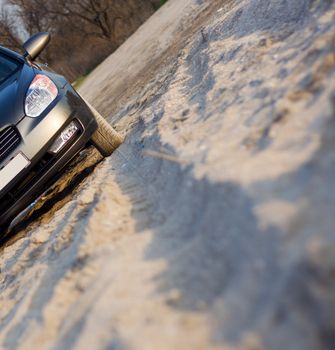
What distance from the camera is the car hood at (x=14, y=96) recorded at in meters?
3.63

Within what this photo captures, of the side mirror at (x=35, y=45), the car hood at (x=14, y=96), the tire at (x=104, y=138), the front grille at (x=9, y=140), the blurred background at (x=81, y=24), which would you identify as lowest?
the blurred background at (x=81, y=24)

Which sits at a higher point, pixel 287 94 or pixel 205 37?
pixel 287 94

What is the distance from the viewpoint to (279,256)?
65.4 inches

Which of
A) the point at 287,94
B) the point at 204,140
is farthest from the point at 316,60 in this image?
the point at 204,140

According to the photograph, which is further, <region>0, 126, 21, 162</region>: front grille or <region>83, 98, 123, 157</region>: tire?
<region>83, 98, 123, 157</region>: tire

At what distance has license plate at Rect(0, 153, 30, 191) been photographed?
3557mm

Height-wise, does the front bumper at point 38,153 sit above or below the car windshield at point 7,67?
below

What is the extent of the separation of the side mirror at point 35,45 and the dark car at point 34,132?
0.50 meters

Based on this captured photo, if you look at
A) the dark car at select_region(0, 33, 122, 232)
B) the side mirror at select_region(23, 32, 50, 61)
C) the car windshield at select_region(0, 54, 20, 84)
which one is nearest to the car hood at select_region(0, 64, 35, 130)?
the dark car at select_region(0, 33, 122, 232)

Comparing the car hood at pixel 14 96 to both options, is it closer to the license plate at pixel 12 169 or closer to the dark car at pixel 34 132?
the dark car at pixel 34 132

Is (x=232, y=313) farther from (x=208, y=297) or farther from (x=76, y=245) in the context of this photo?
(x=76, y=245)

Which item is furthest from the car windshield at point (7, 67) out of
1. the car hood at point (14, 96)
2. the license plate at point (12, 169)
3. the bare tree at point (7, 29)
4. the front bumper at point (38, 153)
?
the bare tree at point (7, 29)

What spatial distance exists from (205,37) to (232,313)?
4.56m

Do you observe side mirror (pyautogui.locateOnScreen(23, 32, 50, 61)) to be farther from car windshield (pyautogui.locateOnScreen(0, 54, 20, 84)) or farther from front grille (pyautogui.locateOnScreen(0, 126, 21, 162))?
front grille (pyautogui.locateOnScreen(0, 126, 21, 162))
